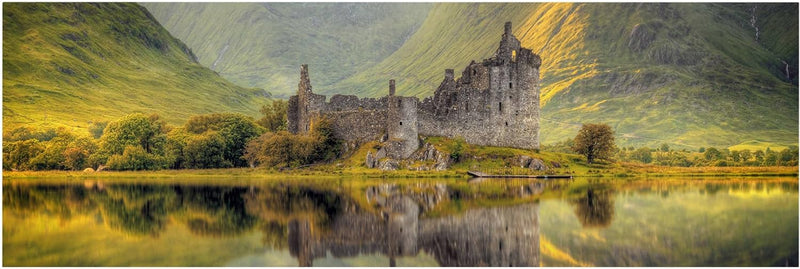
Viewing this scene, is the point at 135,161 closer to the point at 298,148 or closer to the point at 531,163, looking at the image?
the point at 298,148

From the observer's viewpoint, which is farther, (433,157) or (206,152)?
(206,152)

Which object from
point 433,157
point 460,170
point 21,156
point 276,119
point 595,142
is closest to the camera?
point 460,170

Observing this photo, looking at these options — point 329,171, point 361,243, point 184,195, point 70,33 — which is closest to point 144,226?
point 361,243

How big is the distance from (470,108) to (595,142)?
1087 cm

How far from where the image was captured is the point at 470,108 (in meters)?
68.4

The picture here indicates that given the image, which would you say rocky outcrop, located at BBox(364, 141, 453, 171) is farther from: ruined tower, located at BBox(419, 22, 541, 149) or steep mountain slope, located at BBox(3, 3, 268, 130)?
steep mountain slope, located at BBox(3, 3, 268, 130)

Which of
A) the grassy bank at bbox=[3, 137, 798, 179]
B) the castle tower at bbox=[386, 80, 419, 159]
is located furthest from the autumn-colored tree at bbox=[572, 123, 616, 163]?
the castle tower at bbox=[386, 80, 419, 159]

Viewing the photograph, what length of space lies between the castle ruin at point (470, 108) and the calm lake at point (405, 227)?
66.1 ft

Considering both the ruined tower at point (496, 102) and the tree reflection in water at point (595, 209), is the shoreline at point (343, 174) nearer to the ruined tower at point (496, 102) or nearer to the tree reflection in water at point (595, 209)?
the ruined tower at point (496, 102)

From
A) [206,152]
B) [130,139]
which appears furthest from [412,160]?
[130,139]

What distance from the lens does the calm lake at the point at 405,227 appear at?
23969 millimetres

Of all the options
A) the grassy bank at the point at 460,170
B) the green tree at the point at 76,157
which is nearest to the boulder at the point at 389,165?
the grassy bank at the point at 460,170

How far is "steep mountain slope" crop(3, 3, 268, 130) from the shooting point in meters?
138

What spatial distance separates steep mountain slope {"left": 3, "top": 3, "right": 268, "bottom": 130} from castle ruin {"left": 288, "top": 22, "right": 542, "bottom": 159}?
6786cm
